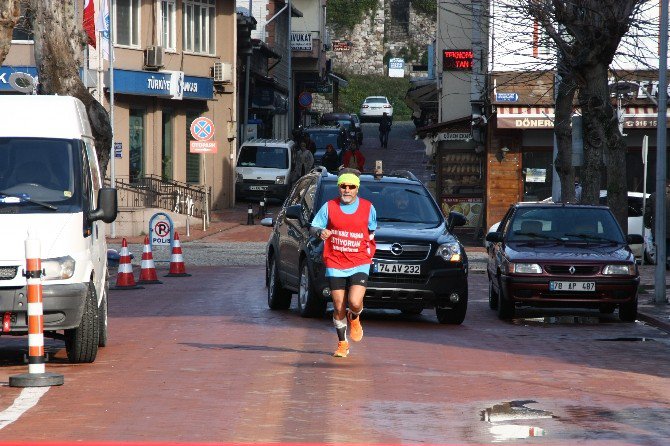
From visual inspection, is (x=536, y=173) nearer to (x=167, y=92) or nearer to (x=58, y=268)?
(x=167, y=92)

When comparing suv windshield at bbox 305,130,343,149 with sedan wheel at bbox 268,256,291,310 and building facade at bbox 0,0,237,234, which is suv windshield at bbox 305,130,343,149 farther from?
sedan wheel at bbox 268,256,291,310

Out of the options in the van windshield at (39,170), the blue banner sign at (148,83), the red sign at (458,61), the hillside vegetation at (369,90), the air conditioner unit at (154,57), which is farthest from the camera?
the hillside vegetation at (369,90)

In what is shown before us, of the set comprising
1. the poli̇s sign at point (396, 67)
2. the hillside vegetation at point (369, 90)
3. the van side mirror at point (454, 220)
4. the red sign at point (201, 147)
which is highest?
the poli̇s sign at point (396, 67)

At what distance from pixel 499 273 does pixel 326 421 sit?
9.88 metres

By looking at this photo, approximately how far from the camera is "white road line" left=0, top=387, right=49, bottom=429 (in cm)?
972

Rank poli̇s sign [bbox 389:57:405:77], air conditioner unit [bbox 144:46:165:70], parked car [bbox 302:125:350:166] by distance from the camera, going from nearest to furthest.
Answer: air conditioner unit [bbox 144:46:165:70] → parked car [bbox 302:125:350:166] → poli̇s sign [bbox 389:57:405:77]

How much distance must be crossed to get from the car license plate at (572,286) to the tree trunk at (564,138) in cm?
1097

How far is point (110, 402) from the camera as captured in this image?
10586mm

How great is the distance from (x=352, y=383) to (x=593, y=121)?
45.3 feet

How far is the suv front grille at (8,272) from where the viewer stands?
40.6ft

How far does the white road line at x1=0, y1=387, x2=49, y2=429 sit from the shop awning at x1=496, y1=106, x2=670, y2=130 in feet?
95.9

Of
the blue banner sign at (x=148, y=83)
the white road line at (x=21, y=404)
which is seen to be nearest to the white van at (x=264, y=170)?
the blue banner sign at (x=148, y=83)

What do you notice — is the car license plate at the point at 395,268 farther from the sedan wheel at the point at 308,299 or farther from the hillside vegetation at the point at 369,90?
the hillside vegetation at the point at 369,90

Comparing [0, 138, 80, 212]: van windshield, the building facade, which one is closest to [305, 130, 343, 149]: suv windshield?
the building facade
